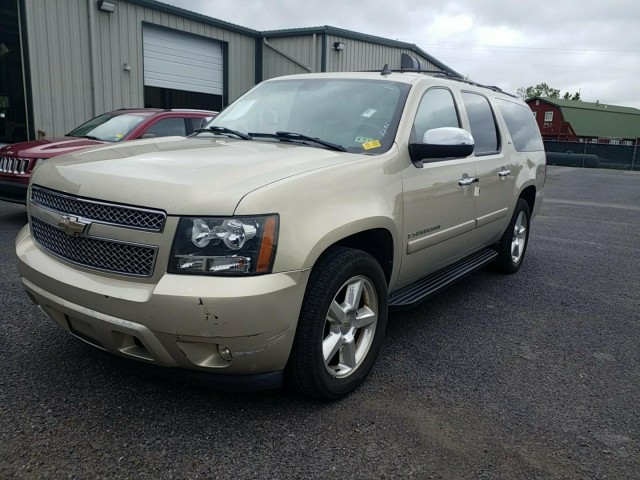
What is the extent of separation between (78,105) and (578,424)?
12.5 m

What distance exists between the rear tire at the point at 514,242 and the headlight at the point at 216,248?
12.2 ft

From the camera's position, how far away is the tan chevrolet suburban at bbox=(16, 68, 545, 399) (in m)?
2.33

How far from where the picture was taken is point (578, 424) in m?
2.81

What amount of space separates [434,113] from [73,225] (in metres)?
2.52

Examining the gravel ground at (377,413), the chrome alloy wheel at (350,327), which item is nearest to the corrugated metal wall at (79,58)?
the gravel ground at (377,413)

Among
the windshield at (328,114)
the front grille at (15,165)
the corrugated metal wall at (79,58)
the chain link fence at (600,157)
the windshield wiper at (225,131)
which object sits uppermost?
the corrugated metal wall at (79,58)

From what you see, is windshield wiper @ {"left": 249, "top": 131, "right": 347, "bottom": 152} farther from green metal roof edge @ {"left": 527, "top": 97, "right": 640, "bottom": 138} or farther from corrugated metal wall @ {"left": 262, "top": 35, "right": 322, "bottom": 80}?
green metal roof edge @ {"left": 527, "top": 97, "right": 640, "bottom": 138}

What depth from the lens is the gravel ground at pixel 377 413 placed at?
2373 millimetres

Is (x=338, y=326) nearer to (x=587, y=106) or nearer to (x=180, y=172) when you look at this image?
(x=180, y=172)

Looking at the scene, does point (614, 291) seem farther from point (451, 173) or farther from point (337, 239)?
point (337, 239)

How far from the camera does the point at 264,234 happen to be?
7.75ft

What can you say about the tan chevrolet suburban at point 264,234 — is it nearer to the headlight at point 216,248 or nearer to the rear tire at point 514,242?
the headlight at point 216,248

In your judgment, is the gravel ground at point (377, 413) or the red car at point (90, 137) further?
the red car at point (90, 137)

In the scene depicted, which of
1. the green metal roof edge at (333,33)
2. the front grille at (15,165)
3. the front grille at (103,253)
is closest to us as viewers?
the front grille at (103,253)
